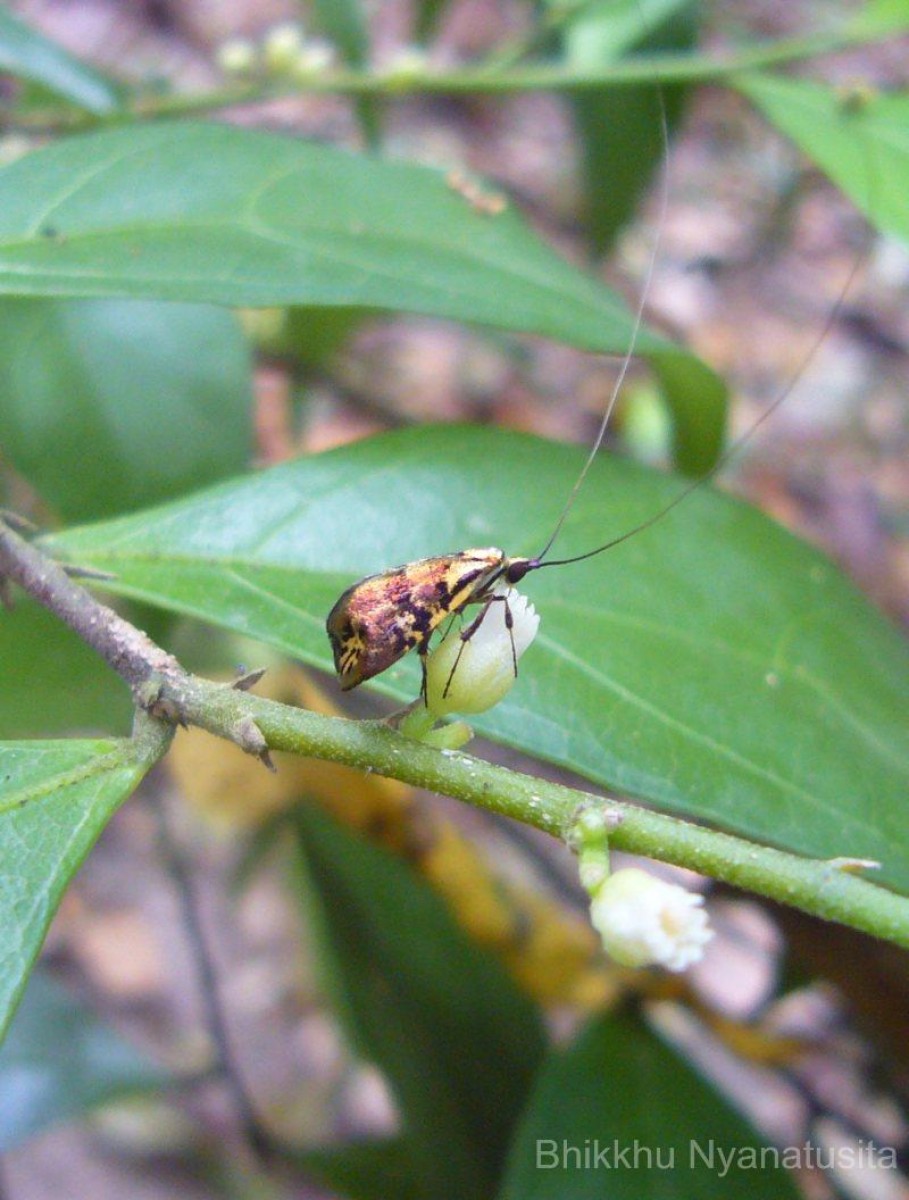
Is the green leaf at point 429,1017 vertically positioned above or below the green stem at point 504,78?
below

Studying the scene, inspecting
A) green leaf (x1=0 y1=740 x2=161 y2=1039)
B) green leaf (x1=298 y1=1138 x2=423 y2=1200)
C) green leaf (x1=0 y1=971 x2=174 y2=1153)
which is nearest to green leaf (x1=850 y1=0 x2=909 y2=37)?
green leaf (x1=0 y1=740 x2=161 y2=1039)

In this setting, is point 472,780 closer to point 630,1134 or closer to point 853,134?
point 630,1134

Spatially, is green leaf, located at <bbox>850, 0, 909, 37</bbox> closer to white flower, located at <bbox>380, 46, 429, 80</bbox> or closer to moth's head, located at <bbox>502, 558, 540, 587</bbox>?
white flower, located at <bbox>380, 46, 429, 80</bbox>

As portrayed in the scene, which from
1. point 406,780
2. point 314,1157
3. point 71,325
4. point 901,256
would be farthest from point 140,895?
point 901,256

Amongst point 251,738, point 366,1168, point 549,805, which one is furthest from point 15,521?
point 366,1168

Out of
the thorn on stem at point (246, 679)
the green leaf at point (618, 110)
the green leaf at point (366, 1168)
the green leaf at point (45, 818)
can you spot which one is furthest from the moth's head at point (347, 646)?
the green leaf at point (618, 110)

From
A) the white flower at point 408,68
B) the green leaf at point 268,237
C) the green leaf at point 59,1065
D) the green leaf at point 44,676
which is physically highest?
the white flower at point 408,68

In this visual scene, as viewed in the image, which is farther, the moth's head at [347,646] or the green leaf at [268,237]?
the green leaf at [268,237]

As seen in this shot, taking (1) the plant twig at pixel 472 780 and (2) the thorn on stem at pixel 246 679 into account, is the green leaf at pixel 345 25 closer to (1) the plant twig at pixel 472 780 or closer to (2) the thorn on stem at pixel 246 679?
(1) the plant twig at pixel 472 780

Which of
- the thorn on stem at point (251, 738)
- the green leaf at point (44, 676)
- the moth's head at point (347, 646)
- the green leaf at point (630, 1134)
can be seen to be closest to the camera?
the thorn on stem at point (251, 738)
